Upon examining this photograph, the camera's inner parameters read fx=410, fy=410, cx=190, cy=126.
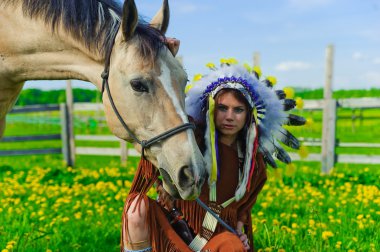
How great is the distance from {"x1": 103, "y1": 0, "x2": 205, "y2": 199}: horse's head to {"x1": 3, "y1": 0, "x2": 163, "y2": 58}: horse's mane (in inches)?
0.7

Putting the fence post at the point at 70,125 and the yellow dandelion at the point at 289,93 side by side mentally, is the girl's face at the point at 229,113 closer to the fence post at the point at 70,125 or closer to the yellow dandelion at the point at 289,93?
the yellow dandelion at the point at 289,93

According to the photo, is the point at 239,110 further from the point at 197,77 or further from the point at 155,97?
the point at 155,97

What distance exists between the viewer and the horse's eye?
6.17 ft

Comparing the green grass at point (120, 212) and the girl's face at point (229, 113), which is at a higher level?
the girl's face at point (229, 113)

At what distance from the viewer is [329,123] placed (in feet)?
25.2

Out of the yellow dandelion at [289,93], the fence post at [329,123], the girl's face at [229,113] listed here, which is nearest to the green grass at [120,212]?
the yellow dandelion at [289,93]

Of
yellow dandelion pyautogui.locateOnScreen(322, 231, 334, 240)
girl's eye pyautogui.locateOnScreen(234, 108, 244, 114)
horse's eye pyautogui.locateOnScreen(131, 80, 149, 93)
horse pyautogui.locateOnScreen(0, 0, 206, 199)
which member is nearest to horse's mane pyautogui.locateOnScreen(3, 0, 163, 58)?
horse pyautogui.locateOnScreen(0, 0, 206, 199)

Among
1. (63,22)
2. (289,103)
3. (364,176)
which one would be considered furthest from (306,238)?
(364,176)

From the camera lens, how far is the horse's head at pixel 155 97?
180 centimetres

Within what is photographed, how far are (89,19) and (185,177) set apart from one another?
38.3 inches

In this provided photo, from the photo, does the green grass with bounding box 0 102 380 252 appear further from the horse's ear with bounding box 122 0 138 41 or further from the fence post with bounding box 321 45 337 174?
the horse's ear with bounding box 122 0 138 41

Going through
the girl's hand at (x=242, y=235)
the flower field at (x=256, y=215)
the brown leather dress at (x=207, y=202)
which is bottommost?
the flower field at (x=256, y=215)

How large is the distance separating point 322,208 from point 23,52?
3.32 m

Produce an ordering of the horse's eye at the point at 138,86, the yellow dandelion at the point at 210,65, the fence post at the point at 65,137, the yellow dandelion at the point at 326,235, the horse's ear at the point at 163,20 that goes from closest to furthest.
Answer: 1. the horse's eye at the point at 138,86
2. the horse's ear at the point at 163,20
3. the yellow dandelion at the point at 210,65
4. the yellow dandelion at the point at 326,235
5. the fence post at the point at 65,137
